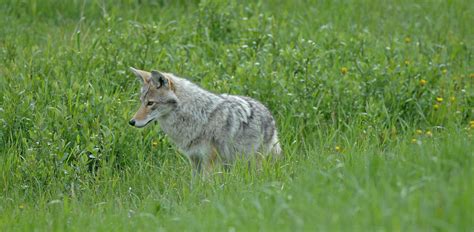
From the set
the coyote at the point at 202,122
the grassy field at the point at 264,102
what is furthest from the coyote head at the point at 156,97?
the grassy field at the point at 264,102

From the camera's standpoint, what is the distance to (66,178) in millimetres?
7211

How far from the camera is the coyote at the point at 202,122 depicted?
25.1 feet

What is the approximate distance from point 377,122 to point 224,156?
1717 mm

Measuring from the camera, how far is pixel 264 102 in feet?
29.2

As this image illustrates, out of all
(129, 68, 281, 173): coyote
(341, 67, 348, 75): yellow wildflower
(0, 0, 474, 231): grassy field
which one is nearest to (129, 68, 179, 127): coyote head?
(129, 68, 281, 173): coyote

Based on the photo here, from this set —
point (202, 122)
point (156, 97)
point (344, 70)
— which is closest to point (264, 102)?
point (344, 70)

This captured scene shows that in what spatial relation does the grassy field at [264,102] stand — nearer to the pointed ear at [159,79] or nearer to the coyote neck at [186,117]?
the coyote neck at [186,117]

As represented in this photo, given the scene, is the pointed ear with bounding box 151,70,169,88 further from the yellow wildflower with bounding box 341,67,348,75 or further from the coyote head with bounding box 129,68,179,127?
the yellow wildflower with bounding box 341,67,348,75

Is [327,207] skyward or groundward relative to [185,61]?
skyward

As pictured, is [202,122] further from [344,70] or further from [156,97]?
[344,70]

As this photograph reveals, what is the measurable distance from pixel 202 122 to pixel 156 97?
50 centimetres

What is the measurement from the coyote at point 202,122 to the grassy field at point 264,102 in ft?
0.91

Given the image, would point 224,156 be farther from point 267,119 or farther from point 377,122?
point 377,122

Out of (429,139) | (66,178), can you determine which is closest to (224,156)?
(66,178)
